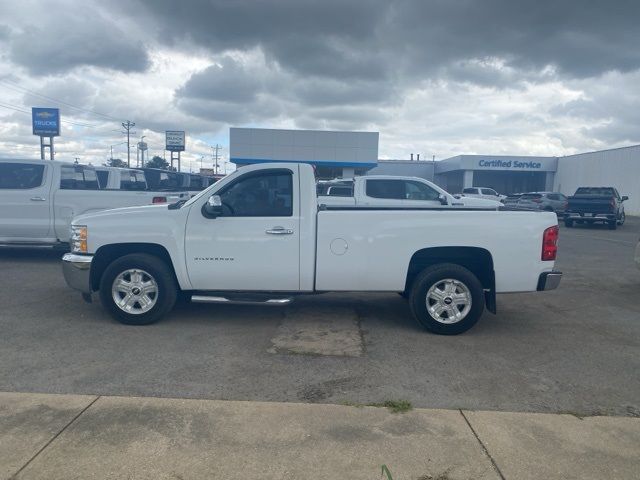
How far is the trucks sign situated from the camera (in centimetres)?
6738

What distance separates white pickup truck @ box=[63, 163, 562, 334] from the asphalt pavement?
430mm

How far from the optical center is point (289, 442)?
11.9ft

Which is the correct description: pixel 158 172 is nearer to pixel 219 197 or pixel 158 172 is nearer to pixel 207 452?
pixel 219 197

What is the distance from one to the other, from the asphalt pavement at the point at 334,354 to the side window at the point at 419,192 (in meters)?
5.00

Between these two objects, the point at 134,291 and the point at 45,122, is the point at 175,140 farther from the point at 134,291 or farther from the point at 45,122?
the point at 134,291

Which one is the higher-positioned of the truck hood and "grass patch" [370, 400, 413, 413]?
the truck hood

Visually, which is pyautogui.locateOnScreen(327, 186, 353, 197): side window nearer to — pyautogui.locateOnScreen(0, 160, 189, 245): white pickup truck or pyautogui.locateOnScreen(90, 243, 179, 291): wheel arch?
Answer: pyautogui.locateOnScreen(0, 160, 189, 245): white pickup truck

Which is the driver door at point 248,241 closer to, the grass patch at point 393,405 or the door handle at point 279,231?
the door handle at point 279,231

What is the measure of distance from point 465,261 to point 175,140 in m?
66.0

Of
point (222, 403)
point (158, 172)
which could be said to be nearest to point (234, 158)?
point (158, 172)

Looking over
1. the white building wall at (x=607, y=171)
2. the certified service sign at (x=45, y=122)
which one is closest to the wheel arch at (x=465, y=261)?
the white building wall at (x=607, y=171)

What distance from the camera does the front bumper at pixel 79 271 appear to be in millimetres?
6223

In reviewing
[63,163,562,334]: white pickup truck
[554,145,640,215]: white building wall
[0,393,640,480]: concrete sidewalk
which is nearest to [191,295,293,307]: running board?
[63,163,562,334]: white pickup truck

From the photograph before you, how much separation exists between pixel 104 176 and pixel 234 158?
87.6 feet
